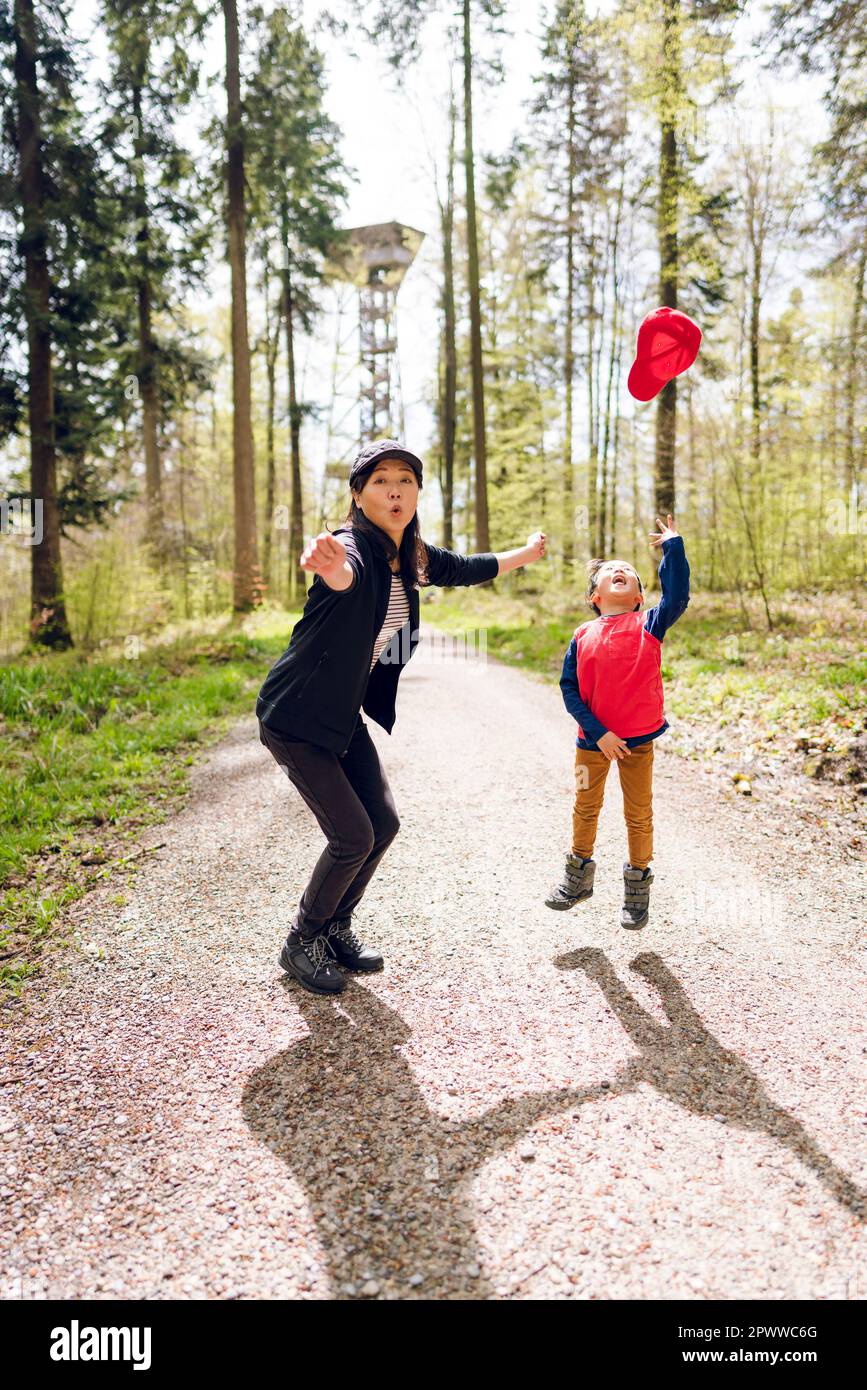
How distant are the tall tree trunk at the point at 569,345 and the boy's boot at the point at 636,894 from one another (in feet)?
65.1

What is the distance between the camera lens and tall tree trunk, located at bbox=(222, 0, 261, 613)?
13.0 meters

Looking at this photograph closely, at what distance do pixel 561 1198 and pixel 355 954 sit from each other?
1504 mm

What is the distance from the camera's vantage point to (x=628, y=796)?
357 centimetres

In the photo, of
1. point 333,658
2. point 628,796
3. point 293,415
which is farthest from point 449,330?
point 333,658

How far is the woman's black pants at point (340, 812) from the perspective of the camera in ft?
9.56

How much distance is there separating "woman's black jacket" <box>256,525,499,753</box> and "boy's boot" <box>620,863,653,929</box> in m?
1.60

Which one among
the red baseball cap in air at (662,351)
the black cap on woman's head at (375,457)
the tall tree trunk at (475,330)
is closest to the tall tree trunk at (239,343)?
the tall tree trunk at (475,330)

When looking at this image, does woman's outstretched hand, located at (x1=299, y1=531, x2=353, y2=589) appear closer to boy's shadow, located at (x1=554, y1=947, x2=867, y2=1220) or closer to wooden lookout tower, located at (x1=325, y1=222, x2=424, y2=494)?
boy's shadow, located at (x1=554, y1=947, x2=867, y2=1220)

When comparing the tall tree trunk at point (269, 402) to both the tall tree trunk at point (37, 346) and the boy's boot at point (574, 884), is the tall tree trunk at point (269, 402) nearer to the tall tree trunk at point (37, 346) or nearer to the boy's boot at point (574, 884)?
the tall tree trunk at point (37, 346)

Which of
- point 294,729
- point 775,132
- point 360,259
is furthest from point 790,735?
point 360,259

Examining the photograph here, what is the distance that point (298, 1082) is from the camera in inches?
104

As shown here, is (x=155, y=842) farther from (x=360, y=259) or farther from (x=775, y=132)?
(x=360, y=259)

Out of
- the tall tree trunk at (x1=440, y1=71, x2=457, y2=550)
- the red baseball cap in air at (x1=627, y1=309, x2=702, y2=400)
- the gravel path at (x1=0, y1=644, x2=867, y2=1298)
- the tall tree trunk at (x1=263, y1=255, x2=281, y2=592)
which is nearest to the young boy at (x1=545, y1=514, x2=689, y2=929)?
the gravel path at (x1=0, y1=644, x2=867, y2=1298)

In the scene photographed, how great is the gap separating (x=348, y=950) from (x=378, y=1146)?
1.14 metres
